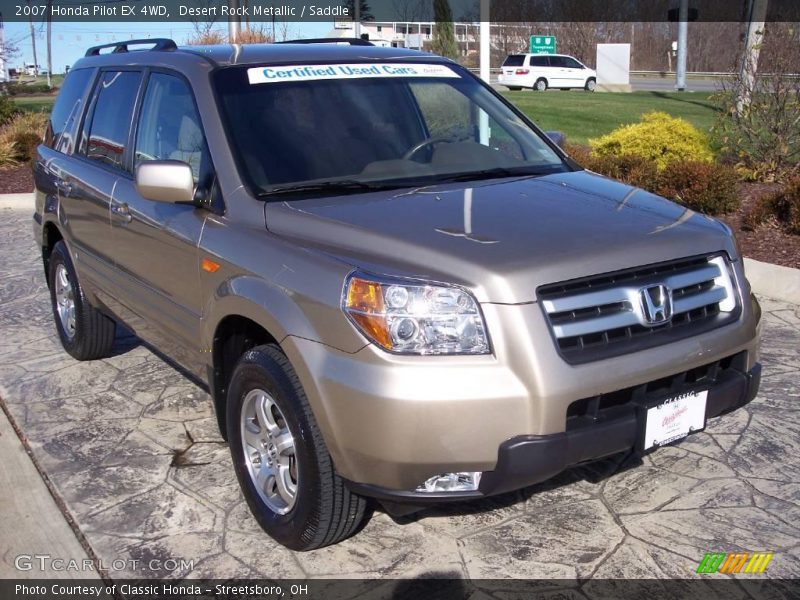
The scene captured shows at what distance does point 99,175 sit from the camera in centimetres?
500

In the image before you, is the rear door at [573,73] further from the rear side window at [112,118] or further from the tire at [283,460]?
the tire at [283,460]

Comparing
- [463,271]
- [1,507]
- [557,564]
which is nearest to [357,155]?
[463,271]

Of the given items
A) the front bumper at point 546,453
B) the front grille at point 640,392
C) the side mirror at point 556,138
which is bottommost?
the front bumper at point 546,453

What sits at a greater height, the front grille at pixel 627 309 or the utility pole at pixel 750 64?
the utility pole at pixel 750 64

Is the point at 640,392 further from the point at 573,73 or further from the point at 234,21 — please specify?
the point at 573,73

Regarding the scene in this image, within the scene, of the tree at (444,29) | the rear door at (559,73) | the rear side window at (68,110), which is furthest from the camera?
the rear door at (559,73)

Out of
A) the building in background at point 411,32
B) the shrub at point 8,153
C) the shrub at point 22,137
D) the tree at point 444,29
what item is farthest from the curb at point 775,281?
the tree at point 444,29

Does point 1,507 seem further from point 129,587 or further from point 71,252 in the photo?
point 71,252

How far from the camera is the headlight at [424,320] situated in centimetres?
295

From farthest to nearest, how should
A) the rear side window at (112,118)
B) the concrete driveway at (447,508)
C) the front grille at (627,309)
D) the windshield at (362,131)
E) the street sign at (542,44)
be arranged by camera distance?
1. the street sign at (542,44)
2. the rear side window at (112,118)
3. the windshield at (362,131)
4. the concrete driveway at (447,508)
5. the front grille at (627,309)

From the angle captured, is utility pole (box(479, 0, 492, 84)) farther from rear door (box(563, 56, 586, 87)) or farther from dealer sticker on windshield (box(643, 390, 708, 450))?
rear door (box(563, 56, 586, 87))

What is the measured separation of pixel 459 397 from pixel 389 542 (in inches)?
42.1

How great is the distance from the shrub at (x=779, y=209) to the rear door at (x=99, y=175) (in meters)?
5.87

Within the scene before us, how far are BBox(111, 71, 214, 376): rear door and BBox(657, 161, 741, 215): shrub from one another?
19.1 feet
